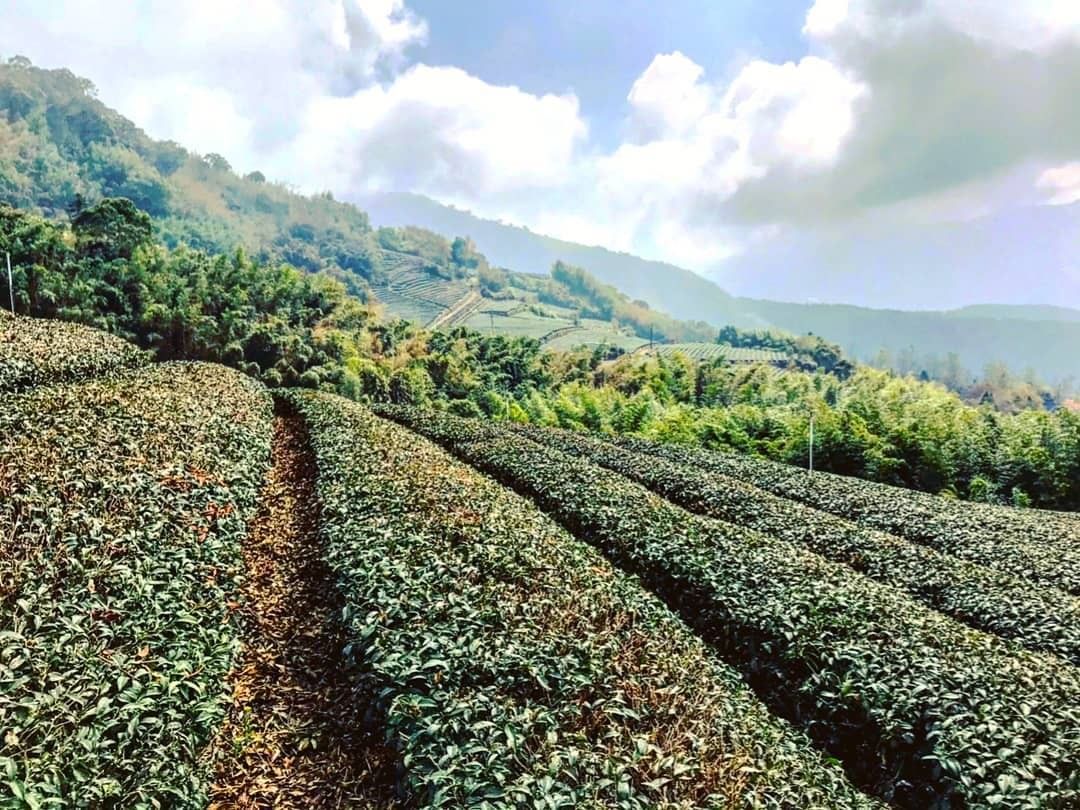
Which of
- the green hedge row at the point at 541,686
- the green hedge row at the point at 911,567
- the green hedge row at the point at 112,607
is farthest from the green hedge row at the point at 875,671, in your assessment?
the green hedge row at the point at 112,607

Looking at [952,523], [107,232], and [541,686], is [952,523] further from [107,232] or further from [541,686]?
[107,232]

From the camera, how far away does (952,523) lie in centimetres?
1308

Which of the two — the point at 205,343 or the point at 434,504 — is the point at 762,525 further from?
the point at 205,343

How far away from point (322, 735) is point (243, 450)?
6.85m

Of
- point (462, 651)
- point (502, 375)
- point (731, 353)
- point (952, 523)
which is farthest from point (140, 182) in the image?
point (462, 651)

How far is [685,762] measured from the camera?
12.1 feet

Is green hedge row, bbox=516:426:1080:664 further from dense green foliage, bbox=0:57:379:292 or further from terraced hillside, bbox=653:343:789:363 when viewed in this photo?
dense green foliage, bbox=0:57:379:292

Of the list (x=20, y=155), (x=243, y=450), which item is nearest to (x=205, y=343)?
(x=243, y=450)

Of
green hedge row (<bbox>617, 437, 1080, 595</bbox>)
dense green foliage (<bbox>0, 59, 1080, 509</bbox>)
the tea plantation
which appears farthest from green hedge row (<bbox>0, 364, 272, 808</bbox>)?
dense green foliage (<bbox>0, 59, 1080, 509</bbox>)

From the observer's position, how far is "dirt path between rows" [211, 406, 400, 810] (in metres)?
4.26

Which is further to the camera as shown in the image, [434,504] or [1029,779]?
[434,504]

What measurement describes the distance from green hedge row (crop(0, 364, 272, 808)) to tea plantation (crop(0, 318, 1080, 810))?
2 centimetres

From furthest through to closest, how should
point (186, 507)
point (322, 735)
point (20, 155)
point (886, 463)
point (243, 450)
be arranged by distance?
point (20, 155) → point (886, 463) → point (243, 450) → point (186, 507) → point (322, 735)

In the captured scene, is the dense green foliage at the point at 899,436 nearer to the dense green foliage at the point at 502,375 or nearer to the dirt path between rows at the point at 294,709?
the dense green foliage at the point at 502,375
